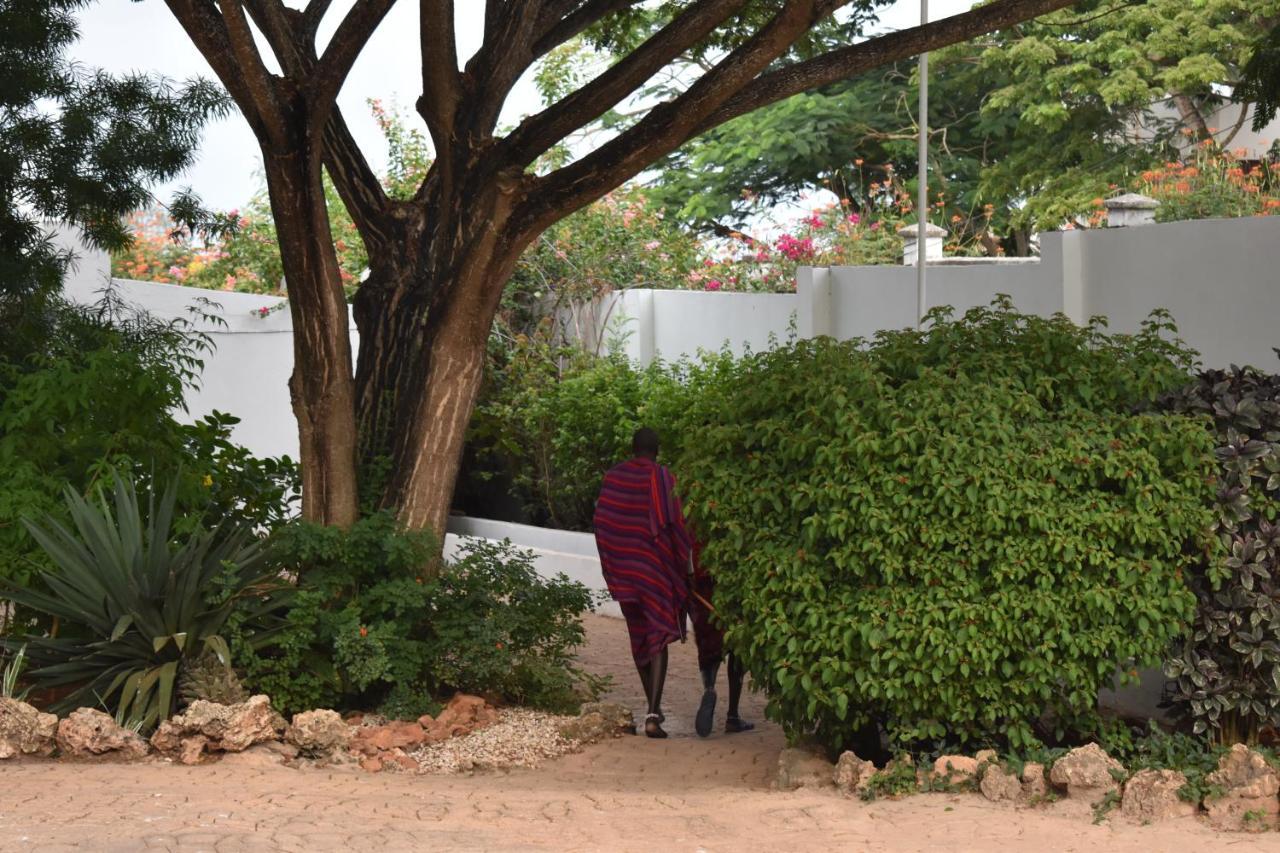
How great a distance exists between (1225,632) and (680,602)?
2.87 metres

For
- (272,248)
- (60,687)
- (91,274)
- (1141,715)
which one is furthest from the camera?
(272,248)

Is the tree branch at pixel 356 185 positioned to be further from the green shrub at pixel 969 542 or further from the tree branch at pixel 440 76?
the green shrub at pixel 969 542

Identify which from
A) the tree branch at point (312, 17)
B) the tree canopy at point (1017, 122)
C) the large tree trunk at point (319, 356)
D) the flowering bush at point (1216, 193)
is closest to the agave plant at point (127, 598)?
the large tree trunk at point (319, 356)

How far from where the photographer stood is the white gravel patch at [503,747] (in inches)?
269

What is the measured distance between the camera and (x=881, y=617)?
586 cm

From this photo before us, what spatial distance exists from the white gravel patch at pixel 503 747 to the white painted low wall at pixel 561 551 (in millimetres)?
4102

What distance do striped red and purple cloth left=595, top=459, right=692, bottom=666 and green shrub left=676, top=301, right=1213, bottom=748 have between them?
4.44 ft

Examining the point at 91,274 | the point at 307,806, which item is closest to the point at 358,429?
the point at 307,806

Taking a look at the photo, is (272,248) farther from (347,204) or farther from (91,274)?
(347,204)

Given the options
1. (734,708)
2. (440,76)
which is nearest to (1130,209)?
(734,708)

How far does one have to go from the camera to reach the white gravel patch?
22.4 feet

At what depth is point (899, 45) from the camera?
7711 millimetres

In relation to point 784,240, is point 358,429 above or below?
below

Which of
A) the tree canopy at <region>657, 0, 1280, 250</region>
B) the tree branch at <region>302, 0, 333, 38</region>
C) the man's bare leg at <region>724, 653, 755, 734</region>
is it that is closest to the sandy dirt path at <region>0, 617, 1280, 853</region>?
the man's bare leg at <region>724, 653, 755, 734</region>
